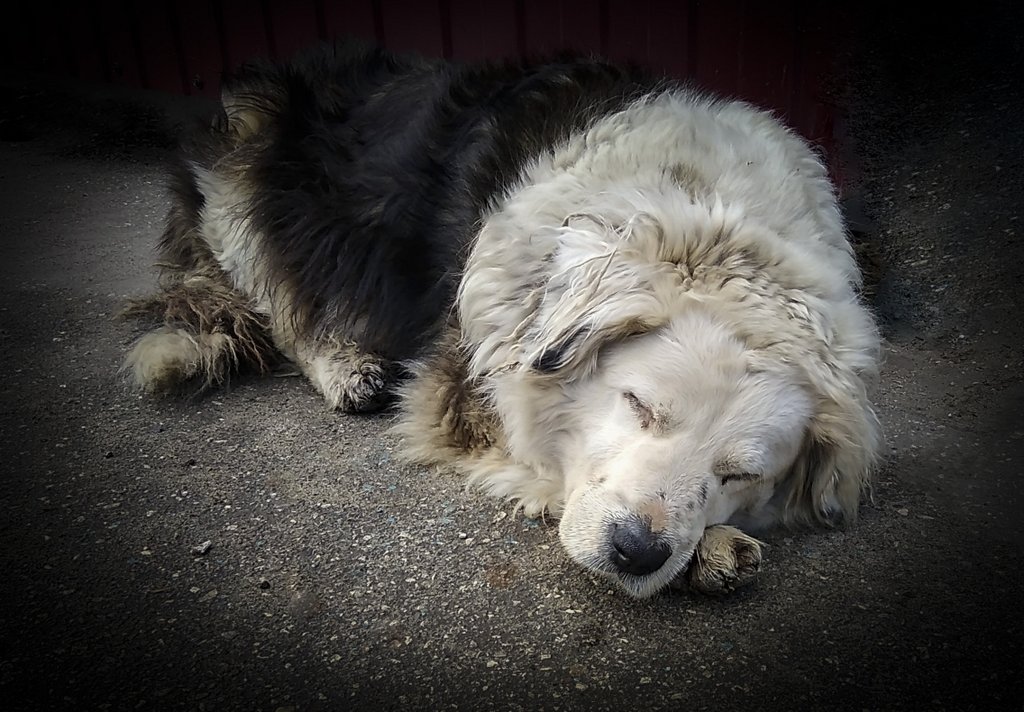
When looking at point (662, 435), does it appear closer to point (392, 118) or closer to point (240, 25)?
point (392, 118)

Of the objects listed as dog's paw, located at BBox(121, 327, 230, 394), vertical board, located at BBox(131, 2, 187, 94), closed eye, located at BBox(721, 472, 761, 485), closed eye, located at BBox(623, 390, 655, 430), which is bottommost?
dog's paw, located at BBox(121, 327, 230, 394)

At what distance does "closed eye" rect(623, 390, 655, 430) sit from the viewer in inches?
82.0

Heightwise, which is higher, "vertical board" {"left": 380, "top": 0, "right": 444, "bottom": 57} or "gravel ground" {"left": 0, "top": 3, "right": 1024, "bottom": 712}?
"vertical board" {"left": 380, "top": 0, "right": 444, "bottom": 57}

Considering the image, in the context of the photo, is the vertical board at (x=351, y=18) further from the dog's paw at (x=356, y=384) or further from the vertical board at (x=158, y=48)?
the dog's paw at (x=356, y=384)

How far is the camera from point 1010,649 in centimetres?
192

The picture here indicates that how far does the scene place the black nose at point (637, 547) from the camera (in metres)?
1.92

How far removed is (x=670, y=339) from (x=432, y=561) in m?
0.88

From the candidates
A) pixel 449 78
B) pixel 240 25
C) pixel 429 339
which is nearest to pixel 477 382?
pixel 429 339

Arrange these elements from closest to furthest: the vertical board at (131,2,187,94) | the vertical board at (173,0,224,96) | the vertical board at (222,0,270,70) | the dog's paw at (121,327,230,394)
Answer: the dog's paw at (121,327,230,394) → the vertical board at (222,0,270,70) → the vertical board at (173,0,224,96) → the vertical board at (131,2,187,94)

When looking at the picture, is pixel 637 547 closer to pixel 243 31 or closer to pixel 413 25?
pixel 413 25

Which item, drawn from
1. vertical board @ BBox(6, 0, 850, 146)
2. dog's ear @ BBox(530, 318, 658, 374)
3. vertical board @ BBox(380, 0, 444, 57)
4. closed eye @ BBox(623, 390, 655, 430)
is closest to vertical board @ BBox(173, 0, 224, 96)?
vertical board @ BBox(6, 0, 850, 146)

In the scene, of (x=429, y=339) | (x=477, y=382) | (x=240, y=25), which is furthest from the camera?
(x=240, y=25)

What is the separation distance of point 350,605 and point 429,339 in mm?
1086

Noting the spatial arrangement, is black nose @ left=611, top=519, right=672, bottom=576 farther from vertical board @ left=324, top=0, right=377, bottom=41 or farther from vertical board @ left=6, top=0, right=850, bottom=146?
vertical board @ left=324, top=0, right=377, bottom=41
